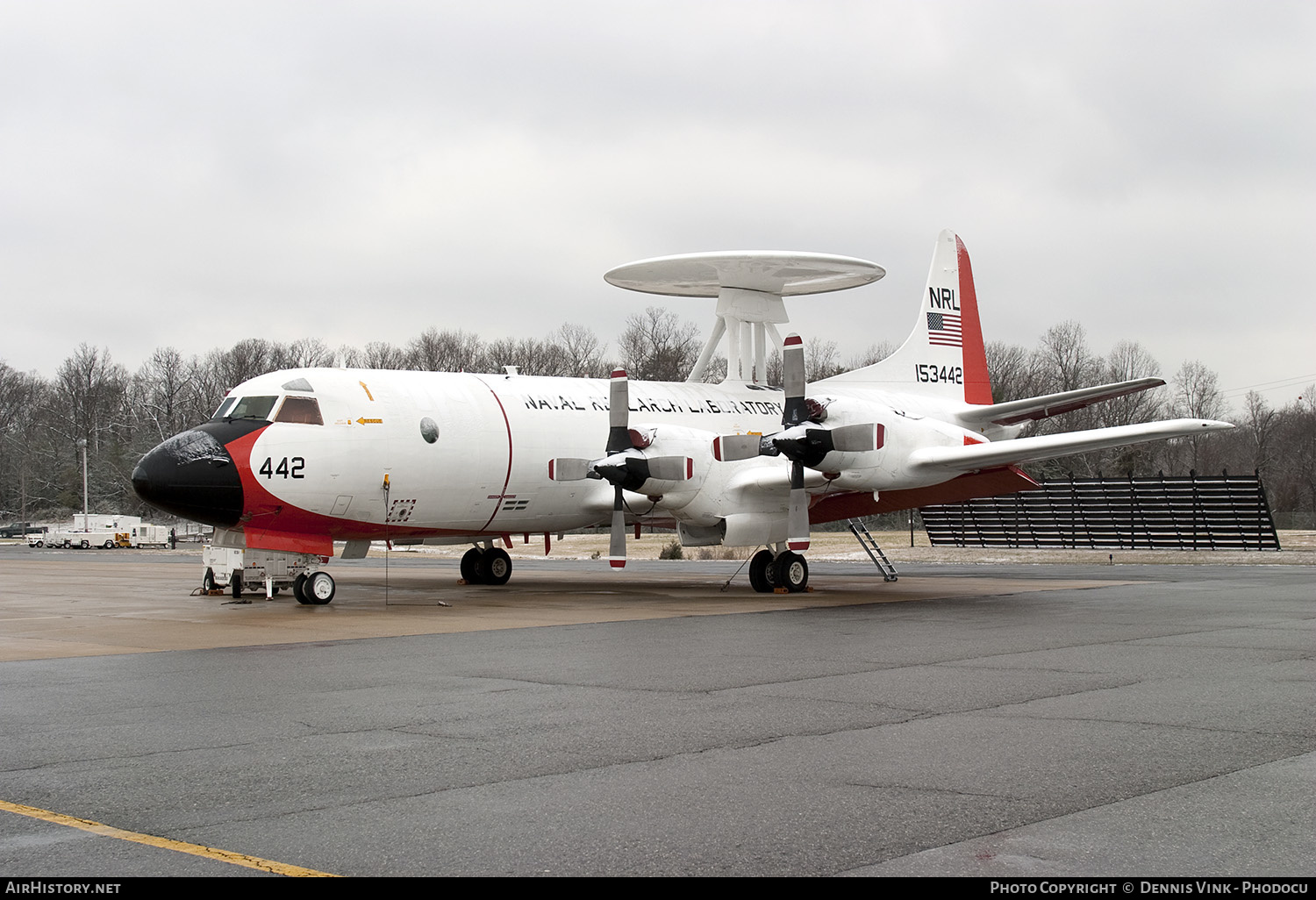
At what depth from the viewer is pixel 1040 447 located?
766 inches

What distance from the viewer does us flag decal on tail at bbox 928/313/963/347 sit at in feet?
88.0

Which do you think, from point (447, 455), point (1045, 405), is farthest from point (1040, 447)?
point (447, 455)

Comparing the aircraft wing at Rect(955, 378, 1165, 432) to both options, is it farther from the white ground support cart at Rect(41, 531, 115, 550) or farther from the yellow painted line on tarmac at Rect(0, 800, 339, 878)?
the white ground support cart at Rect(41, 531, 115, 550)

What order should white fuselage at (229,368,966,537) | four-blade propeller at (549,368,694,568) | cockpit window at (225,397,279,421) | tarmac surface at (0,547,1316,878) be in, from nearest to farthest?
tarmac surface at (0,547,1316,878) < cockpit window at (225,397,279,421) < white fuselage at (229,368,966,537) < four-blade propeller at (549,368,694,568)

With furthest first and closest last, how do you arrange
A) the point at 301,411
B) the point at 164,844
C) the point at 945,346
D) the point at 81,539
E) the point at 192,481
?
the point at 81,539, the point at 945,346, the point at 301,411, the point at 192,481, the point at 164,844

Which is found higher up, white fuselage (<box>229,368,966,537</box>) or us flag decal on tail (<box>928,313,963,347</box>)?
us flag decal on tail (<box>928,313,963,347</box>)

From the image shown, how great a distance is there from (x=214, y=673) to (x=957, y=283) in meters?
21.0

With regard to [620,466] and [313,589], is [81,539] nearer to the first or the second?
[313,589]

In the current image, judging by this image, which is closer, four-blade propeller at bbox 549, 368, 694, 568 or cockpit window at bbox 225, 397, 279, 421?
cockpit window at bbox 225, 397, 279, 421

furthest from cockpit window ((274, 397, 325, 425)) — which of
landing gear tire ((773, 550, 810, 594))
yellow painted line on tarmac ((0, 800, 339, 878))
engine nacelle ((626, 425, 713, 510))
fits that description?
yellow painted line on tarmac ((0, 800, 339, 878))

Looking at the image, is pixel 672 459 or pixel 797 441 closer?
pixel 797 441

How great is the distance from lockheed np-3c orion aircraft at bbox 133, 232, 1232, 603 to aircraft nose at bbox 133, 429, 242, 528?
3cm

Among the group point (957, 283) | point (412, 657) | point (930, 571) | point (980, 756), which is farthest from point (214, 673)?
point (930, 571)

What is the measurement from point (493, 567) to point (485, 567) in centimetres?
17
